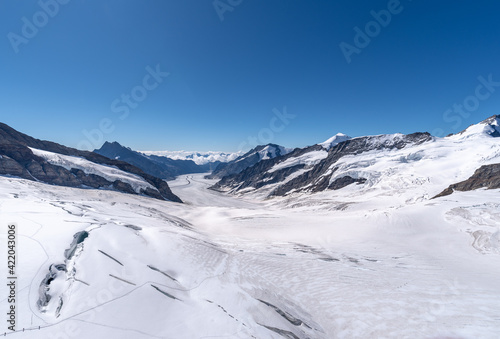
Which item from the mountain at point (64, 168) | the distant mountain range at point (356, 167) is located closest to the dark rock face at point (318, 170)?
the distant mountain range at point (356, 167)

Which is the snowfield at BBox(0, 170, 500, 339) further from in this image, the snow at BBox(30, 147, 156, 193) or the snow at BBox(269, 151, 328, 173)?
the snow at BBox(269, 151, 328, 173)

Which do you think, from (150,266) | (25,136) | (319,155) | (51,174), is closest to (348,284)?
(150,266)

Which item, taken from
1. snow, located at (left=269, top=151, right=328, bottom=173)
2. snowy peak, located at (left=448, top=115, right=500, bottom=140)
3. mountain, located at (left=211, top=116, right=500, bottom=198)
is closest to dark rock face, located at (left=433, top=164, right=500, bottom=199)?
mountain, located at (left=211, top=116, right=500, bottom=198)

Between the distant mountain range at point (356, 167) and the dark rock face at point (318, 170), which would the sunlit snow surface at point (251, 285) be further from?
the dark rock face at point (318, 170)

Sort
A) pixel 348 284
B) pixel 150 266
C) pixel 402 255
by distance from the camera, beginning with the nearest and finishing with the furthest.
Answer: pixel 150 266 → pixel 348 284 → pixel 402 255

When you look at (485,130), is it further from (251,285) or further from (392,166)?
(251,285)

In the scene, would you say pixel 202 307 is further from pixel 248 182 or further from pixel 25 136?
pixel 248 182
